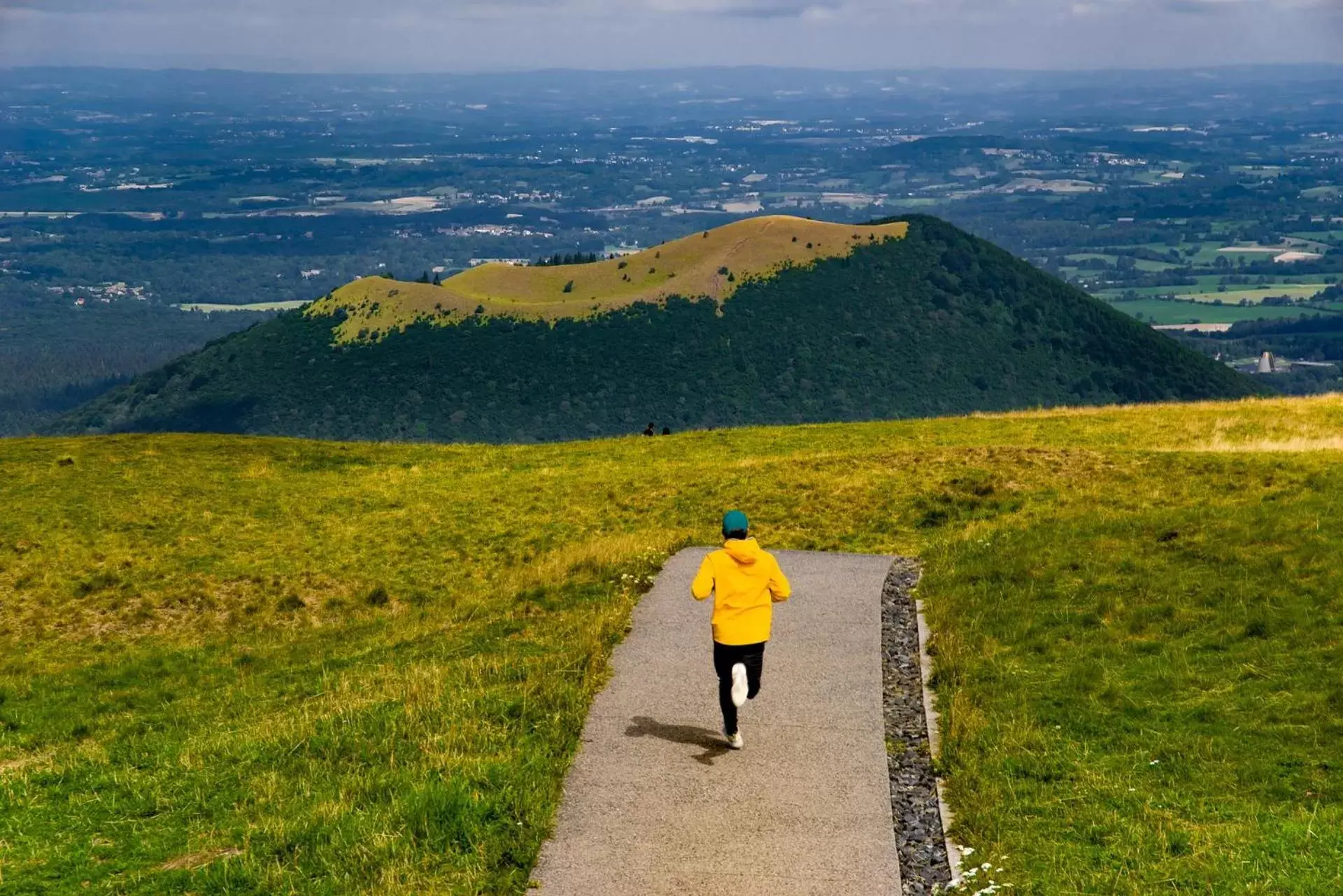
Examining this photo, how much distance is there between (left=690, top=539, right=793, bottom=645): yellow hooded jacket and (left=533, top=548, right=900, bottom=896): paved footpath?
137cm

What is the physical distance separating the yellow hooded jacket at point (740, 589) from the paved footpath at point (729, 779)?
1367 millimetres

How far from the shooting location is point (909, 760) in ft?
47.4

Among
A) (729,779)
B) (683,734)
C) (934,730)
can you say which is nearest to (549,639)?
(683,734)

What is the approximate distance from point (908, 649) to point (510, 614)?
643 cm

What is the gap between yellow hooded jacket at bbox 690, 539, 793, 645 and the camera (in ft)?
46.6

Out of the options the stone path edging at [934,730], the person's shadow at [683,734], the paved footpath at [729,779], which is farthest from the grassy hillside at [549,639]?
the person's shadow at [683,734]

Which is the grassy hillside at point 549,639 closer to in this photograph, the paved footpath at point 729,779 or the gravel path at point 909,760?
the gravel path at point 909,760

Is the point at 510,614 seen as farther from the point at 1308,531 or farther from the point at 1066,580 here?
the point at 1308,531

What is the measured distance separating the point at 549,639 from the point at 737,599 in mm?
5397

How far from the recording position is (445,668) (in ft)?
57.9

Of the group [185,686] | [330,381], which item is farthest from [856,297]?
[185,686]

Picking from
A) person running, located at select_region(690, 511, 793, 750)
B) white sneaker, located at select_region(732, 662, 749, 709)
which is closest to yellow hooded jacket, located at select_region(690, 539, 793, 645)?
person running, located at select_region(690, 511, 793, 750)

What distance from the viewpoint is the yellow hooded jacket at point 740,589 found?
14211 mm

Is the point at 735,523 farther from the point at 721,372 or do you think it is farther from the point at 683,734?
the point at 721,372
